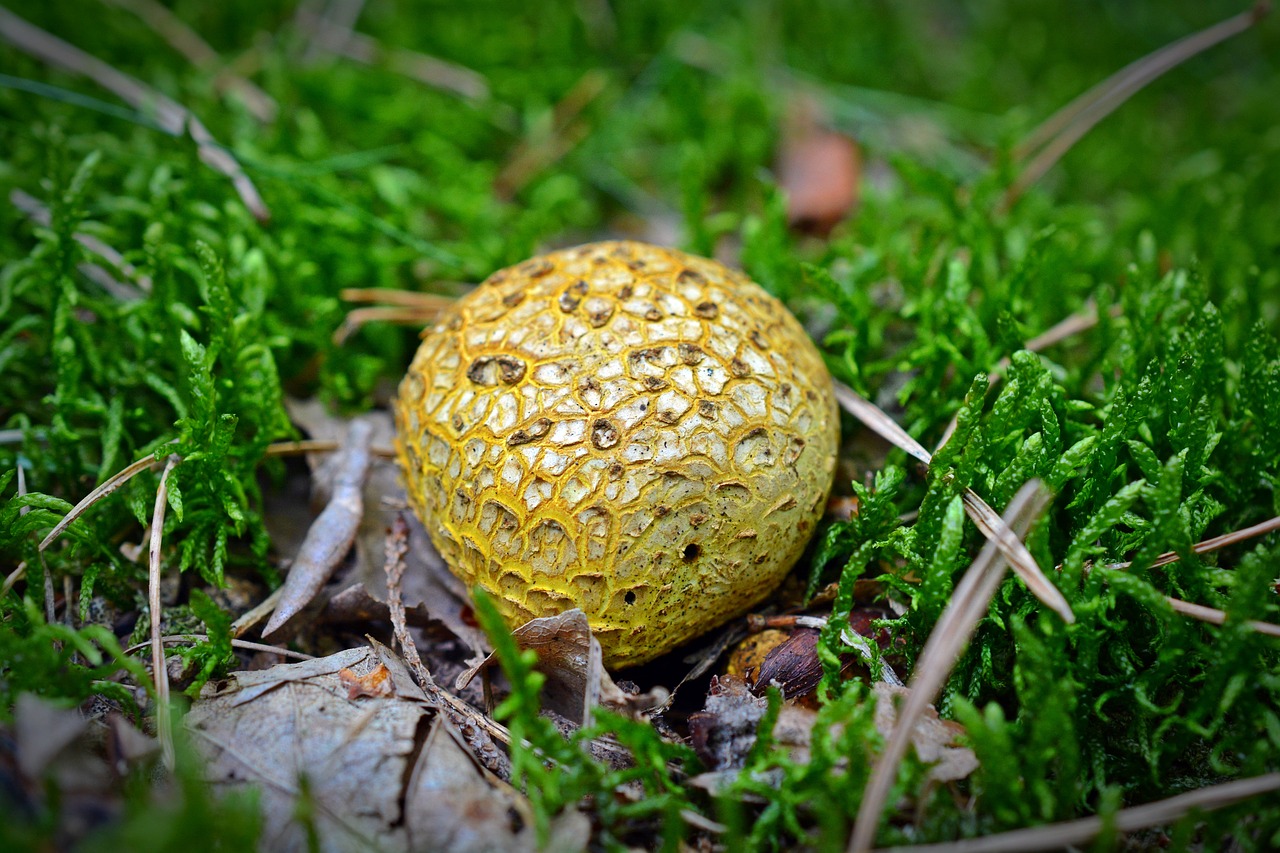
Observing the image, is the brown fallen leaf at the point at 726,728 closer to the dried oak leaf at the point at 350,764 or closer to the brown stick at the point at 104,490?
the dried oak leaf at the point at 350,764

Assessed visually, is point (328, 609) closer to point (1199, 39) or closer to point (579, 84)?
point (579, 84)

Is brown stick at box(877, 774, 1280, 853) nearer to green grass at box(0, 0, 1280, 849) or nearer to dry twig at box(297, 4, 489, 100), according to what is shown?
green grass at box(0, 0, 1280, 849)

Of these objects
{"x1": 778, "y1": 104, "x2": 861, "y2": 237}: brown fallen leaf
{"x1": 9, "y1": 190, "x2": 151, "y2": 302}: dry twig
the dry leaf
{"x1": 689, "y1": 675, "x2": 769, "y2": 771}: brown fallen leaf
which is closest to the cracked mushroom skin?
the dry leaf

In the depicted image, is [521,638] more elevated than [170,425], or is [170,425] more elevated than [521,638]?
[521,638]

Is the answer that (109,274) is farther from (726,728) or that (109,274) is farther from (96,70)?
(726,728)

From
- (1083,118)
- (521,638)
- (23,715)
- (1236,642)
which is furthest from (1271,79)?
(23,715)

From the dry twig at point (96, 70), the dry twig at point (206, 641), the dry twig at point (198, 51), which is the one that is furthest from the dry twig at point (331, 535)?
the dry twig at point (198, 51)
